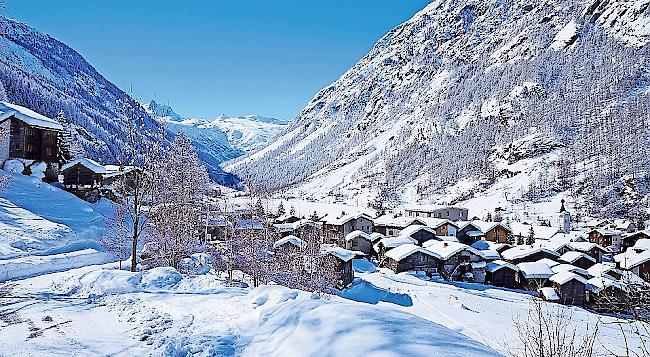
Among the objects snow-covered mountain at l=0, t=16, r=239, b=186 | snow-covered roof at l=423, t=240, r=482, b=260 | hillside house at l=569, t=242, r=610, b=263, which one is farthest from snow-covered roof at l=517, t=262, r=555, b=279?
snow-covered mountain at l=0, t=16, r=239, b=186

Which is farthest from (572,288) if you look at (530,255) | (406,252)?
(406,252)

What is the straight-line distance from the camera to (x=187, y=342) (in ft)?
24.8

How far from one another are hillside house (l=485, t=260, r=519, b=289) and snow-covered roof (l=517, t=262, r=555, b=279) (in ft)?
5.75

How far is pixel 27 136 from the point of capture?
35406 millimetres

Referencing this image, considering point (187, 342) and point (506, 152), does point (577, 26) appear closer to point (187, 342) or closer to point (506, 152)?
point (506, 152)

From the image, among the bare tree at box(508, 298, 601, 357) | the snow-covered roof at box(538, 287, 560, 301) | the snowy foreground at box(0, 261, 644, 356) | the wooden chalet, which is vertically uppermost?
the wooden chalet

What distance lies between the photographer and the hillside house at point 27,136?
33719 mm

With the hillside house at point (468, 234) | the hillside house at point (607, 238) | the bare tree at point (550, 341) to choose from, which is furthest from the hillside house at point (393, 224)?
the bare tree at point (550, 341)

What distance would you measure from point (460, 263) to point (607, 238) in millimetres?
33575

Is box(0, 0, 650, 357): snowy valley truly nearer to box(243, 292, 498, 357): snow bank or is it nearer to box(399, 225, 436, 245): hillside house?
box(243, 292, 498, 357): snow bank

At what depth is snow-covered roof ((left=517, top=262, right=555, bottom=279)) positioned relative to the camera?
125ft

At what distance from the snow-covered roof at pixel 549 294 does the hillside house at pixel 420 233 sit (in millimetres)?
16895

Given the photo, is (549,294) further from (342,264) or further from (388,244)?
(342,264)

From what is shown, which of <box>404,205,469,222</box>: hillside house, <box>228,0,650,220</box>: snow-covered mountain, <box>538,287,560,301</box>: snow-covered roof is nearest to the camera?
<box>538,287,560,301</box>: snow-covered roof
